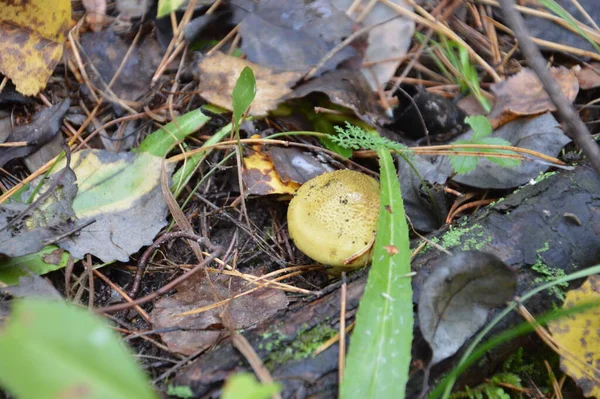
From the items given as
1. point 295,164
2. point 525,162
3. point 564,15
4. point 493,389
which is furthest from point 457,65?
point 493,389

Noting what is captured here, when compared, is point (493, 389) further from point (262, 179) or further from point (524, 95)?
point (524, 95)

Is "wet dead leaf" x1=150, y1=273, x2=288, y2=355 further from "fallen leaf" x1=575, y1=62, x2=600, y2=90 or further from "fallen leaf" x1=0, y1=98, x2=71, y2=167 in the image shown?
"fallen leaf" x1=575, y1=62, x2=600, y2=90

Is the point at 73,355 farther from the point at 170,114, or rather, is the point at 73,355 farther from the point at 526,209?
the point at 170,114

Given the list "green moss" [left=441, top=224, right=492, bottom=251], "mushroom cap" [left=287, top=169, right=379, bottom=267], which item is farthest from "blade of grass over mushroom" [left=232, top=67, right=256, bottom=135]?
"green moss" [left=441, top=224, right=492, bottom=251]

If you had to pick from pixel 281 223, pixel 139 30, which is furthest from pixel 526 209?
pixel 139 30

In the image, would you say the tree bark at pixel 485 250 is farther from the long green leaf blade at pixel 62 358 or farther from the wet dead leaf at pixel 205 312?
the long green leaf blade at pixel 62 358

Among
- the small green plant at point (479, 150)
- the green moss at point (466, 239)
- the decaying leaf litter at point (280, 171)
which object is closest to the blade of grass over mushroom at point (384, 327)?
the decaying leaf litter at point (280, 171)
